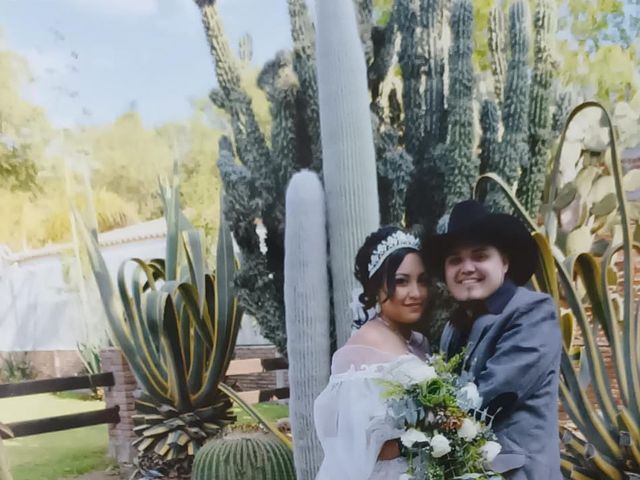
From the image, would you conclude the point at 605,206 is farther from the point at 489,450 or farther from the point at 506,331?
the point at 489,450

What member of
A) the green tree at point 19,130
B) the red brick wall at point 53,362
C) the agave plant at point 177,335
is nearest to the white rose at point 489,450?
the agave plant at point 177,335

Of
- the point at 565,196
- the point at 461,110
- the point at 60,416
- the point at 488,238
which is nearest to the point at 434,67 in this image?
the point at 461,110

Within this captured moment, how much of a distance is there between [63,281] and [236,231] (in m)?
0.97

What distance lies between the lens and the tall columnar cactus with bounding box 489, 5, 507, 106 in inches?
137

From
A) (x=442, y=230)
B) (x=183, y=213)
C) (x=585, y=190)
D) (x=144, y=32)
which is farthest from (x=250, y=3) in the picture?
(x=585, y=190)

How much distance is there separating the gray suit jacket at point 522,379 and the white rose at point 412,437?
28 cm

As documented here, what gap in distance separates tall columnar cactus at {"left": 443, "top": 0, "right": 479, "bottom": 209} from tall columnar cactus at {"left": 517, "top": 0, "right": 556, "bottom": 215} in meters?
0.25

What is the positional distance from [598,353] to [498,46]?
4.66 feet

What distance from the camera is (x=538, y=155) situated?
3.45 meters

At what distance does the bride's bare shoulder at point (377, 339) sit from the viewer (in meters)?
3.16

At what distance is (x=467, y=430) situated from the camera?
8.87 feet

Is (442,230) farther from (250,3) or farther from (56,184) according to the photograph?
(56,184)

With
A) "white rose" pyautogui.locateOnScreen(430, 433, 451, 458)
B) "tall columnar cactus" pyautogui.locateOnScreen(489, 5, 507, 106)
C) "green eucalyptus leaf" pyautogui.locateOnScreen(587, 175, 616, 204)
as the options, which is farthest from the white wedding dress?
"tall columnar cactus" pyautogui.locateOnScreen(489, 5, 507, 106)

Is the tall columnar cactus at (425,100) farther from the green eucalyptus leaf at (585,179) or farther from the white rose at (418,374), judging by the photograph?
the white rose at (418,374)
